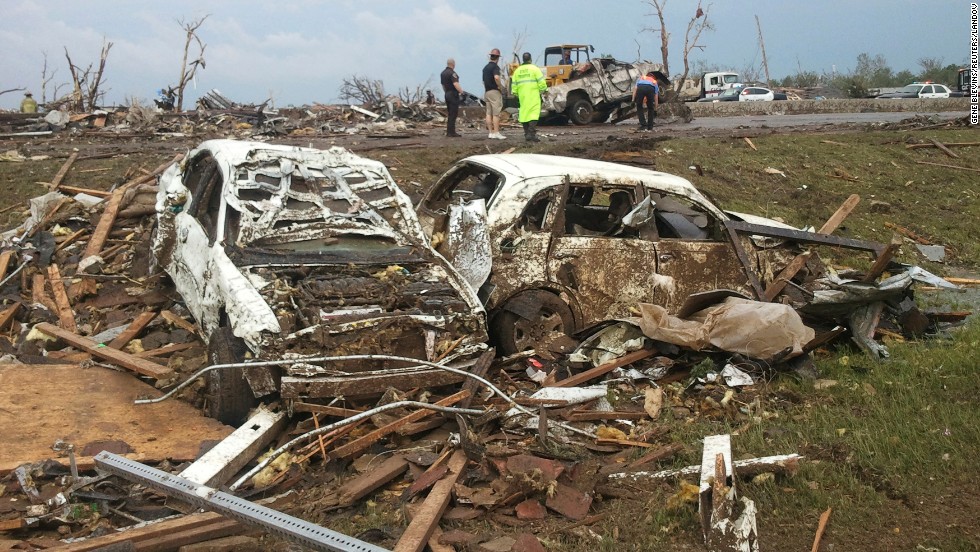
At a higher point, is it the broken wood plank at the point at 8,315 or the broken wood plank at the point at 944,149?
the broken wood plank at the point at 944,149

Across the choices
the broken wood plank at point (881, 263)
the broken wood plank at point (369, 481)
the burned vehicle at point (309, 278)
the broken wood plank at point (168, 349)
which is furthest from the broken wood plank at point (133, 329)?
the broken wood plank at point (881, 263)

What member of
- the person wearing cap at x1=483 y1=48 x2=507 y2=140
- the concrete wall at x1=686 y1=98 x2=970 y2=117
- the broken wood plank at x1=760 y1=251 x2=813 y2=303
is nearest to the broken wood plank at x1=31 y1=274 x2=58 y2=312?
the broken wood plank at x1=760 y1=251 x2=813 y2=303

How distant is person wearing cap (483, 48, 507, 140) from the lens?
54.4 ft

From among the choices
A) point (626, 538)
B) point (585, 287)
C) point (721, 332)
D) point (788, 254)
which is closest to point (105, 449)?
point (626, 538)

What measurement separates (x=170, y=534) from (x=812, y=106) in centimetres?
2834

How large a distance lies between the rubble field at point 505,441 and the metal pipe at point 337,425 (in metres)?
0.02

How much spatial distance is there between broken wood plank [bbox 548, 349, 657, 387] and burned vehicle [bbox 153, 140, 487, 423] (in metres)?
0.72

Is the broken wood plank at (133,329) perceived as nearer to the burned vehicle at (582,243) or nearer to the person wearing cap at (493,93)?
the burned vehicle at (582,243)

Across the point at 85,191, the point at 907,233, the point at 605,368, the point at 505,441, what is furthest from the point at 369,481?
the point at 907,233

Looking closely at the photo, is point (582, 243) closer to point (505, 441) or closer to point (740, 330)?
point (740, 330)

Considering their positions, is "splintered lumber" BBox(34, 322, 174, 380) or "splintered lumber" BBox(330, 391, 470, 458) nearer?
"splintered lumber" BBox(330, 391, 470, 458)

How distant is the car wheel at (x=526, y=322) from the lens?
650 centimetres

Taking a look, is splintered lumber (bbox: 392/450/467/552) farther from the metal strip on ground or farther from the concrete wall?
the concrete wall

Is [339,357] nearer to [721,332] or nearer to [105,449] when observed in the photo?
[105,449]
